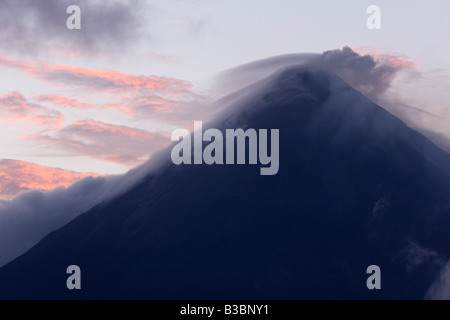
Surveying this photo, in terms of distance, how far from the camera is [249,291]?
19888cm

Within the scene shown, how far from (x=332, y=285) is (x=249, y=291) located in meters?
24.5
